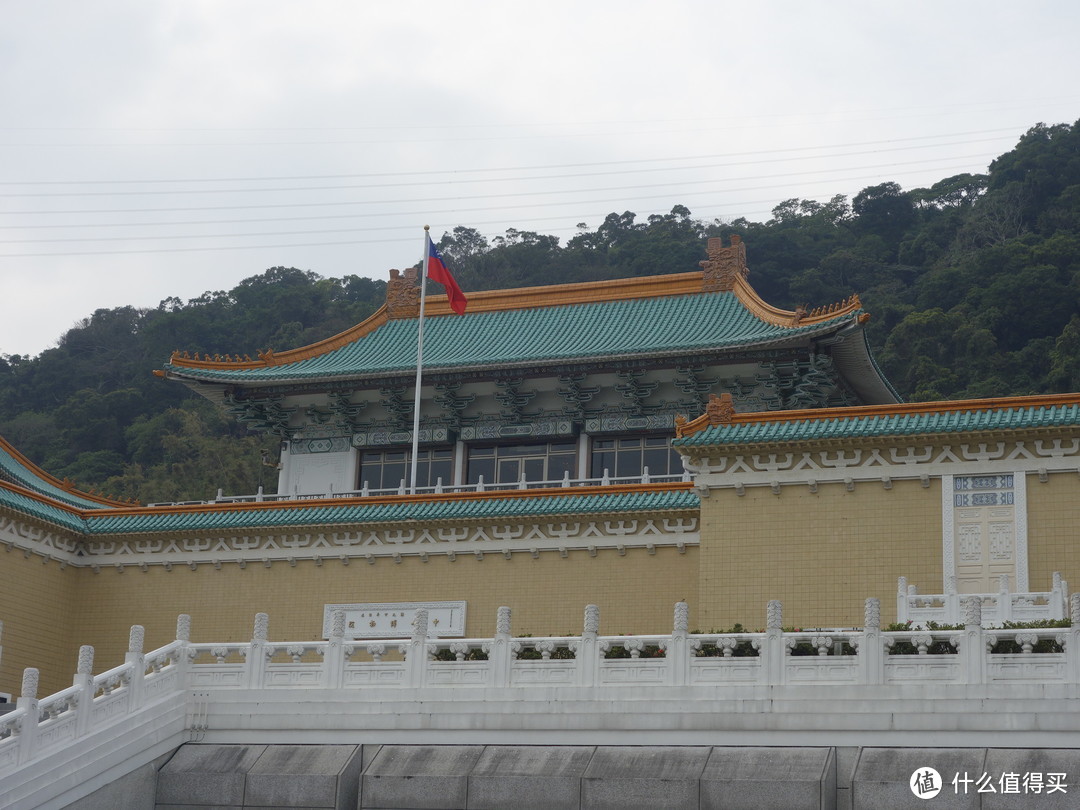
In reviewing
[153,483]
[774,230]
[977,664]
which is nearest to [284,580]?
[977,664]

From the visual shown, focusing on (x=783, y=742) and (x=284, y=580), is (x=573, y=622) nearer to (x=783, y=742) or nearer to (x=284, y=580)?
(x=284, y=580)

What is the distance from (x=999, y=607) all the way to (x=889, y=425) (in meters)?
4.22

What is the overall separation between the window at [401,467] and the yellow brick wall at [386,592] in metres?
4.91

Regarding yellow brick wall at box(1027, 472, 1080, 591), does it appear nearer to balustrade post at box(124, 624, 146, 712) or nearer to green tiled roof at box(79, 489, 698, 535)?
green tiled roof at box(79, 489, 698, 535)

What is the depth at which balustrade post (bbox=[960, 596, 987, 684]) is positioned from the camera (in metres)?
17.2

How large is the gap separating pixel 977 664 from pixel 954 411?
665 cm

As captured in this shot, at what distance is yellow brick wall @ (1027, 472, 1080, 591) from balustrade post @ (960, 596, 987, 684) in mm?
5121

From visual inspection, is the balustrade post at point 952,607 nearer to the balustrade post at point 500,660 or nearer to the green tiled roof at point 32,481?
the balustrade post at point 500,660

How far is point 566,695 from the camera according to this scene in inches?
741

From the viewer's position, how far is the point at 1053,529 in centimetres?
2223

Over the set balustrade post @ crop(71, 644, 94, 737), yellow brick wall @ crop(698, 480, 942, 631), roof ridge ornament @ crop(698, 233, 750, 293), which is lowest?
balustrade post @ crop(71, 644, 94, 737)

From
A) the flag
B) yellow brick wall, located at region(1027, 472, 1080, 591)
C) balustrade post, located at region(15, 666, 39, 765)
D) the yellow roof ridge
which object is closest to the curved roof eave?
the flag

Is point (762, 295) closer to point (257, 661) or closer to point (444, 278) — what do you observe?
point (444, 278)

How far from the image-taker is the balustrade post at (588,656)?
18.9 metres
